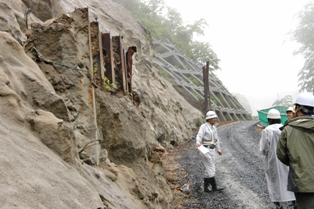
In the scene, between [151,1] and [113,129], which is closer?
[113,129]

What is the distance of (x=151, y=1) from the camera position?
45.4m

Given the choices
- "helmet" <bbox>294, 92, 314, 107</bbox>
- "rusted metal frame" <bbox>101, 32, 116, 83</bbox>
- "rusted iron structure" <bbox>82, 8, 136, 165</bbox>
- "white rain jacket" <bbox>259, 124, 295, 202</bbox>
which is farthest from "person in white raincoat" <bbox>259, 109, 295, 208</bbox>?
"rusted metal frame" <bbox>101, 32, 116, 83</bbox>

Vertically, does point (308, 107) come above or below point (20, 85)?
below

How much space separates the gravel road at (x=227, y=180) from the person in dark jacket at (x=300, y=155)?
313 centimetres

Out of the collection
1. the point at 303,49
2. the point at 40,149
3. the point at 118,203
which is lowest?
the point at 118,203

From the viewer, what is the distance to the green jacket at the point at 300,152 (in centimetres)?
374

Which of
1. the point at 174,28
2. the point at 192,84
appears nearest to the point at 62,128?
the point at 192,84

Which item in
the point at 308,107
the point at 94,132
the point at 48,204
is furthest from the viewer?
the point at 94,132

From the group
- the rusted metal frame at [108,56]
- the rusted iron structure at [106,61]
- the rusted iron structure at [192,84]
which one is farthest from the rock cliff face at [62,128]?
the rusted iron structure at [192,84]

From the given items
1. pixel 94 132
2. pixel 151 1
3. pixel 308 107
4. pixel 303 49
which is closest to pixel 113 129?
pixel 94 132

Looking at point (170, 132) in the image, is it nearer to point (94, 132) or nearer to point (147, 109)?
point (147, 109)

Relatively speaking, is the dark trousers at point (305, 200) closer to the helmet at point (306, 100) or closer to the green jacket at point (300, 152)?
the green jacket at point (300, 152)

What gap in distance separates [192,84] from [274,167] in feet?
85.8

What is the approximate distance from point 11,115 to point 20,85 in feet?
2.45
